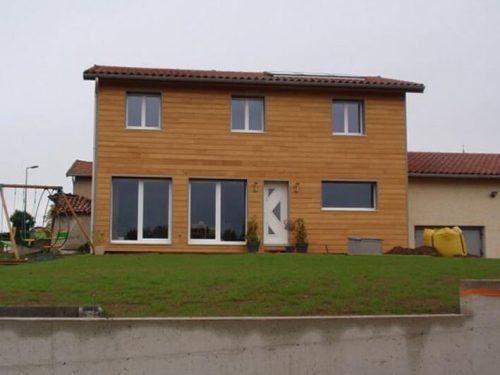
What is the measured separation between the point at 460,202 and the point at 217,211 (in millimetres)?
8570

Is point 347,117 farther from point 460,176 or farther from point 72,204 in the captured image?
point 72,204

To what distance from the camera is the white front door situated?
69.5 feet

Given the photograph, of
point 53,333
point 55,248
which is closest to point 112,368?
point 53,333

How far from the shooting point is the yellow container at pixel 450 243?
1908cm

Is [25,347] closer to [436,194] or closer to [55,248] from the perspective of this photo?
[55,248]

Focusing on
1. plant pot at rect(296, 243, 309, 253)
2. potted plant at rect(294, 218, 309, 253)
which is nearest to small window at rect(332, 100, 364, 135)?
potted plant at rect(294, 218, 309, 253)

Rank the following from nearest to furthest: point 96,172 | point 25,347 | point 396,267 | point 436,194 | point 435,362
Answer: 1. point 25,347
2. point 435,362
3. point 396,267
4. point 96,172
5. point 436,194

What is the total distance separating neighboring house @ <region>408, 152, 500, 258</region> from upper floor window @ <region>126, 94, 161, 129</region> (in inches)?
339

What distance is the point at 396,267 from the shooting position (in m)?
12.9

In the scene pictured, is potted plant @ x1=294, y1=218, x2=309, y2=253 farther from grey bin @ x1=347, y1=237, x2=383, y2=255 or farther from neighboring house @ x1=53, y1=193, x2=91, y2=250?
neighboring house @ x1=53, y1=193, x2=91, y2=250

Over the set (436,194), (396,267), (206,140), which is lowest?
(396,267)

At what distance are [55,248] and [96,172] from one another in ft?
9.76

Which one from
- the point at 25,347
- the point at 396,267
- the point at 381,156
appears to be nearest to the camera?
the point at 25,347

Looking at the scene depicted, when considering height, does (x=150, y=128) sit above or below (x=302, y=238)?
above
